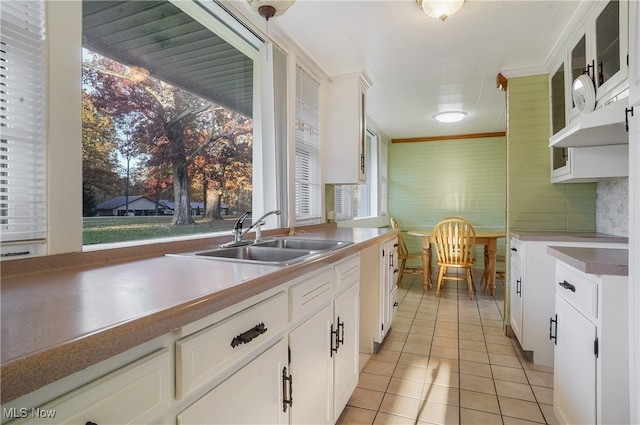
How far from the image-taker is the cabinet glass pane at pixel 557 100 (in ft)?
8.39

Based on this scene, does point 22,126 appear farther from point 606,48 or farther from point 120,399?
point 606,48

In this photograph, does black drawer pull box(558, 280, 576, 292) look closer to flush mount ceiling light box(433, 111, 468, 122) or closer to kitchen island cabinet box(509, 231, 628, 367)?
kitchen island cabinet box(509, 231, 628, 367)

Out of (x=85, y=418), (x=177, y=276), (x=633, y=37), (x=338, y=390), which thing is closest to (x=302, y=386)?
(x=338, y=390)

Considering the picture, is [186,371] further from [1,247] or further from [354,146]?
[354,146]

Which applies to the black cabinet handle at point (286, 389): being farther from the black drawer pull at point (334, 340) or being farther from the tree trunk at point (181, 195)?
the tree trunk at point (181, 195)

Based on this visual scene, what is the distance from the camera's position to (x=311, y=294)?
4.38 feet

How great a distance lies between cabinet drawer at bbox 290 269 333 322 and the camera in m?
1.21

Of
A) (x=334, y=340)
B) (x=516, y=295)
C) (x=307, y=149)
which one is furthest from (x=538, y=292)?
(x=307, y=149)

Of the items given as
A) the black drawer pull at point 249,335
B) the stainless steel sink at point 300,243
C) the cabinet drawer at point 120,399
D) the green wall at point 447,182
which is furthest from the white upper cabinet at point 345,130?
the green wall at point 447,182

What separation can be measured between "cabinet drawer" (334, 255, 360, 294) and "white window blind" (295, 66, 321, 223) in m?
0.93

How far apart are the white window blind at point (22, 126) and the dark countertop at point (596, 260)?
193 cm

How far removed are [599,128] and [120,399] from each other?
207cm

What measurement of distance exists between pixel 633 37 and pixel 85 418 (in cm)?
176

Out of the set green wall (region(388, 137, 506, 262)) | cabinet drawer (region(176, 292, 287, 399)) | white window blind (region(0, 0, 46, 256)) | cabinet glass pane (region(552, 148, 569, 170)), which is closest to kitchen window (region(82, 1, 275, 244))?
white window blind (region(0, 0, 46, 256))
